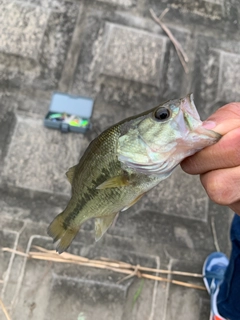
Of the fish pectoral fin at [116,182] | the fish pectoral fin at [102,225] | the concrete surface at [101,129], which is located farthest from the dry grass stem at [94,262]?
the fish pectoral fin at [116,182]

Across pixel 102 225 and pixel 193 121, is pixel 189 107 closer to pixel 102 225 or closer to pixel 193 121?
pixel 193 121

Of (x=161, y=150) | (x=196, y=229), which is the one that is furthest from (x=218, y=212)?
(x=161, y=150)

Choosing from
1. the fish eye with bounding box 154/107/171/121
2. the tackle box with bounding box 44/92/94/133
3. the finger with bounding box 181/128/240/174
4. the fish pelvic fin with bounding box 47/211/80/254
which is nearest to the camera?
the finger with bounding box 181/128/240/174

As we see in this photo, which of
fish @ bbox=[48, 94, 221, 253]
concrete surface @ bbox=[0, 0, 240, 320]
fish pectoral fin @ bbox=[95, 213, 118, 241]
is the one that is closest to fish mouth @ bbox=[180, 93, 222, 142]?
fish @ bbox=[48, 94, 221, 253]

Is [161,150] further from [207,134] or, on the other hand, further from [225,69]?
[225,69]

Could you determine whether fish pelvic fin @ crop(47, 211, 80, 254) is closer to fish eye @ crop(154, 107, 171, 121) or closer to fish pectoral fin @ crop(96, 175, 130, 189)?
fish pectoral fin @ crop(96, 175, 130, 189)

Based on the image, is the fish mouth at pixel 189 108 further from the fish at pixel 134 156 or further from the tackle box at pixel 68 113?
the tackle box at pixel 68 113
